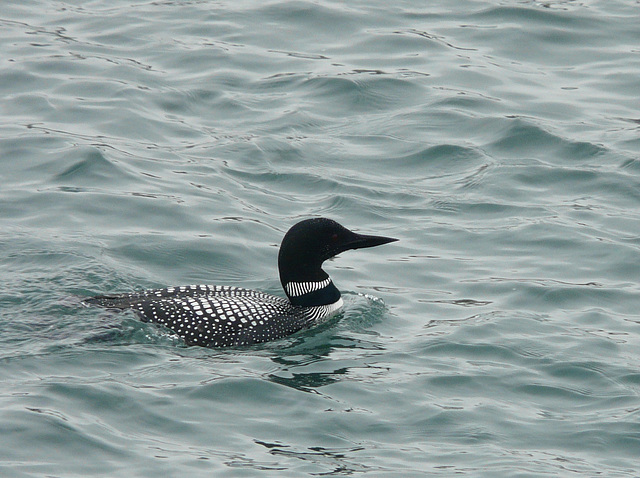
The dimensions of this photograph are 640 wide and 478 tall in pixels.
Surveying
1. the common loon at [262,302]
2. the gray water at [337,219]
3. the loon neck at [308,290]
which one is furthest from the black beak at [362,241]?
the gray water at [337,219]

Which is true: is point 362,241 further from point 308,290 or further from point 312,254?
point 308,290

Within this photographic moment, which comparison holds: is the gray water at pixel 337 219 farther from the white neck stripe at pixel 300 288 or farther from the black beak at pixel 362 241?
the black beak at pixel 362 241

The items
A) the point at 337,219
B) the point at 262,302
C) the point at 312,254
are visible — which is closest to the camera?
the point at 262,302

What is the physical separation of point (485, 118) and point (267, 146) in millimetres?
2102

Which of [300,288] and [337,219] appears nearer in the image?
[300,288]

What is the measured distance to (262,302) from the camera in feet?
26.0

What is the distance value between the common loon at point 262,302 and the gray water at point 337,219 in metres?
0.10

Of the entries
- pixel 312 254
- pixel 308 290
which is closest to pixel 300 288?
pixel 308 290

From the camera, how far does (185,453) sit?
615 cm

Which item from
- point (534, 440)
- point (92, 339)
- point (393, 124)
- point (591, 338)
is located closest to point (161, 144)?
point (393, 124)

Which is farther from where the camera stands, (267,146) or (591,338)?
(267,146)

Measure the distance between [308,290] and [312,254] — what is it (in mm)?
240

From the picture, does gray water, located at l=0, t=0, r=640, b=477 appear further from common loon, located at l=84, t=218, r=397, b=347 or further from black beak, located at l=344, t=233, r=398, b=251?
black beak, located at l=344, t=233, r=398, b=251

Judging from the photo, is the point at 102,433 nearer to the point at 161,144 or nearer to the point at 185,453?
the point at 185,453
